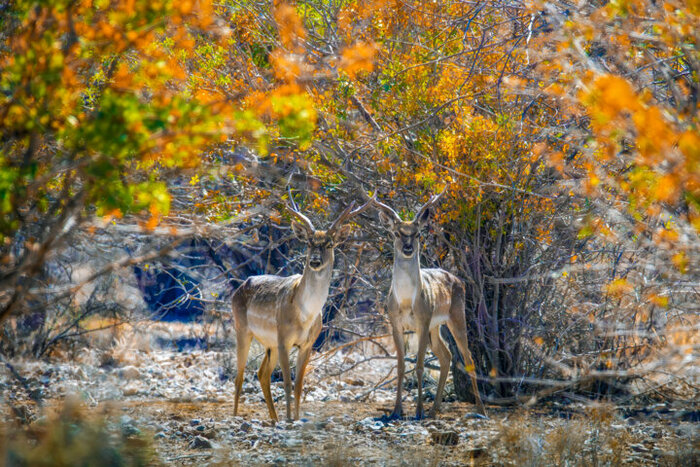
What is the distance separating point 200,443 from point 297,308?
249cm

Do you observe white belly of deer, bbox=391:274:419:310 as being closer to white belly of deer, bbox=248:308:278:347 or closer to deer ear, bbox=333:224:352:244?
deer ear, bbox=333:224:352:244

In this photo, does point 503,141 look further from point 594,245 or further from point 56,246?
point 56,246

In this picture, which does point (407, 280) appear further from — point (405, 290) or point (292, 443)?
point (292, 443)

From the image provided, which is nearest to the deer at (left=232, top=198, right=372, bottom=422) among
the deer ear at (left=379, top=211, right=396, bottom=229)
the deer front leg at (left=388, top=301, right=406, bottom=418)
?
the deer ear at (left=379, top=211, right=396, bottom=229)

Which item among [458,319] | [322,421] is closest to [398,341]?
[458,319]

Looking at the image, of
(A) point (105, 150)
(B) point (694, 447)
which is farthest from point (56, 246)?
(B) point (694, 447)

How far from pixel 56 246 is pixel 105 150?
728 mm

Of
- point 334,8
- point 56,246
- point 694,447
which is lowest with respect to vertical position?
point 694,447

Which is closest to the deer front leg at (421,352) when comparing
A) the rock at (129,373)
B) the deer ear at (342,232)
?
the deer ear at (342,232)

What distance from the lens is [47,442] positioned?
4.61 meters

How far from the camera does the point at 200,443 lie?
7.32 m

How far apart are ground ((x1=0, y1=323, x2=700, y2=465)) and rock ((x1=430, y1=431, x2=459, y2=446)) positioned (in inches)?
0.5

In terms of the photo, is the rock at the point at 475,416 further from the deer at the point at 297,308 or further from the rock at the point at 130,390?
the rock at the point at 130,390

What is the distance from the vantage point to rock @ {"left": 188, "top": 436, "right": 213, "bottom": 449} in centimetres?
725
